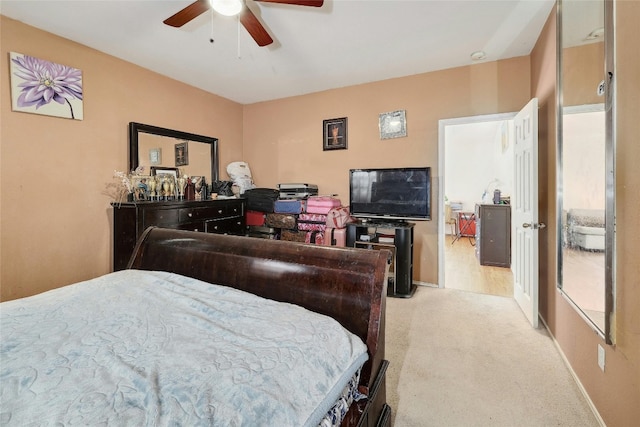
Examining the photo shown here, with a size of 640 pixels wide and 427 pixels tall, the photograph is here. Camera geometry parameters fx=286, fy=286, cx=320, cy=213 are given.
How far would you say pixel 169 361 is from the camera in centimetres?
78

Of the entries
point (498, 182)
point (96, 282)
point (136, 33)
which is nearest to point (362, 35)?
point (136, 33)

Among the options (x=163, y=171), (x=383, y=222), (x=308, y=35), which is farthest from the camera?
(x=383, y=222)

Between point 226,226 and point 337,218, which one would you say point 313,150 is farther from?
point 226,226

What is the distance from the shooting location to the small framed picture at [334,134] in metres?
4.01

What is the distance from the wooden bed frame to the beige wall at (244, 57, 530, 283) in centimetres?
265

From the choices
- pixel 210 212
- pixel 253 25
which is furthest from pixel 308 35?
pixel 210 212

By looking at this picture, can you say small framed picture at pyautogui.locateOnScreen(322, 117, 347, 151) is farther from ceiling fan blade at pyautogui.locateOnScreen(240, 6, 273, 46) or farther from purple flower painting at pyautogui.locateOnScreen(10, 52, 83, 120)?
purple flower painting at pyautogui.locateOnScreen(10, 52, 83, 120)

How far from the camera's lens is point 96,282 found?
1.42m

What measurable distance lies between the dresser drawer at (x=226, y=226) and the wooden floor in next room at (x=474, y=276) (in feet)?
9.42

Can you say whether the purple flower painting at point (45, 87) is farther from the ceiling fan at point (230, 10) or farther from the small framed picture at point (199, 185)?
the ceiling fan at point (230, 10)

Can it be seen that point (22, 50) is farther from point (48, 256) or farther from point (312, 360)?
point (312, 360)

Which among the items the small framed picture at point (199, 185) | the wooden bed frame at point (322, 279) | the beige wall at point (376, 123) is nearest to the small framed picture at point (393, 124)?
the beige wall at point (376, 123)

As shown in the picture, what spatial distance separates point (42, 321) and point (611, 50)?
262 cm

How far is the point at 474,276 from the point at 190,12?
435 cm
